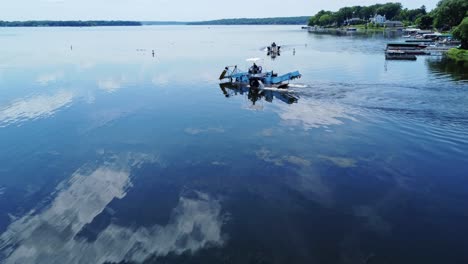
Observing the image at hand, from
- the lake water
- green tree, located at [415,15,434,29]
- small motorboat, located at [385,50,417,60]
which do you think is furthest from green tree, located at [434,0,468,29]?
the lake water

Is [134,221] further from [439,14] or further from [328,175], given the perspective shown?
[439,14]

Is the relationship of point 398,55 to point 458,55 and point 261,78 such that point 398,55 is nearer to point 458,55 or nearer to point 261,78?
point 458,55

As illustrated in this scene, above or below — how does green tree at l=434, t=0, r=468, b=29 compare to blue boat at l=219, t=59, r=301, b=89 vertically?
above

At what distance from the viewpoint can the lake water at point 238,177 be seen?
14938 mm

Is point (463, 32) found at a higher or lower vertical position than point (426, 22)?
lower

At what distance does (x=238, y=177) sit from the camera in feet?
68.6

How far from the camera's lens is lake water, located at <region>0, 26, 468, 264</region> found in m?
14.9

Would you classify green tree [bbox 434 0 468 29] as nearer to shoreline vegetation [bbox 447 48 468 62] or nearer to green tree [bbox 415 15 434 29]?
green tree [bbox 415 15 434 29]

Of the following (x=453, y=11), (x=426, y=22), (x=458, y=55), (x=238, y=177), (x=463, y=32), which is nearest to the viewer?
(x=238, y=177)

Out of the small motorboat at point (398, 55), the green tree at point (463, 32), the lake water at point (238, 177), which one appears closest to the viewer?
the lake water at point (238, 177)

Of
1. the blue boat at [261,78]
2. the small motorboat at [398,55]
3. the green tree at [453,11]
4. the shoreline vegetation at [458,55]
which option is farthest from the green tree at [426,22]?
the blue boat at [261,78]

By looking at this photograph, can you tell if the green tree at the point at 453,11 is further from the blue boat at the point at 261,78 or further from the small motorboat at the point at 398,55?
the blue boat at the point at 261,78

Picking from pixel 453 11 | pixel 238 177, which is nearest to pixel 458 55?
pixel 453 11

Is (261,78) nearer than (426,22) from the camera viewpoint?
Yes
